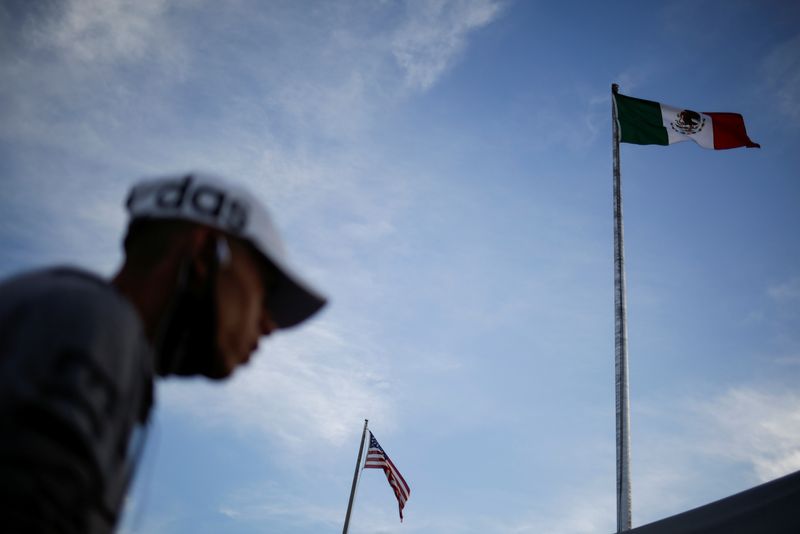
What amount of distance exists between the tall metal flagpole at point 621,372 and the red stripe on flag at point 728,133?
93.8 inches

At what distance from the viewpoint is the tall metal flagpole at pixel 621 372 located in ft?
27.4

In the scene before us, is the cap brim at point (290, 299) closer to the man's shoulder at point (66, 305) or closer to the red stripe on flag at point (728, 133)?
the man's shoulder at point (66, 305)

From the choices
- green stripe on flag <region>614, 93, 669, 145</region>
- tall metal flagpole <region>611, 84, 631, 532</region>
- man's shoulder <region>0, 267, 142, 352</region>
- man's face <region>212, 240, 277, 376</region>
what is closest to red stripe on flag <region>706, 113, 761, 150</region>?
green stripe on flag <region>614, 93, 669, 145</region>

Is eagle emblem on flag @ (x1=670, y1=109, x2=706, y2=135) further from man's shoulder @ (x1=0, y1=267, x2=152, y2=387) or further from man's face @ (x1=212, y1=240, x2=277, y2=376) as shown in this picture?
man's shoulder @ (x1=0, y1=267, x2=152, y2=387)

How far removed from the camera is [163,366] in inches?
61.8

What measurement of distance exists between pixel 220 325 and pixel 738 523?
392 cm

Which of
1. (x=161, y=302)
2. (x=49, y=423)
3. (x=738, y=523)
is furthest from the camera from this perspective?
(x=738, y=523)

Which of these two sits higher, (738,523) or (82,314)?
(738,523)

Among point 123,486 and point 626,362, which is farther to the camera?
point 626,362

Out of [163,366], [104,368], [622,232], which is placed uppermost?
[622,232]

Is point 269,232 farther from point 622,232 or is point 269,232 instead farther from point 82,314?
point 622,232

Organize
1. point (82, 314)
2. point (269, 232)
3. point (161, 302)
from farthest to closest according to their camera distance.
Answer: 1. point (269, 232)
2. point (161, 302)
3. point (82, 314)

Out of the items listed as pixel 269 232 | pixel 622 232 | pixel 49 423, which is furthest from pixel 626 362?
pixel 49 423

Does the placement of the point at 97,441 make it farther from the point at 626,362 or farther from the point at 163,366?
the point at 626,362
